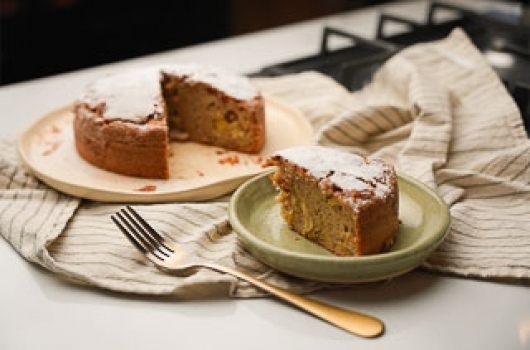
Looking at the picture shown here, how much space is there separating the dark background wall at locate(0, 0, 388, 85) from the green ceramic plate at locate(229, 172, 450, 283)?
1814 mm

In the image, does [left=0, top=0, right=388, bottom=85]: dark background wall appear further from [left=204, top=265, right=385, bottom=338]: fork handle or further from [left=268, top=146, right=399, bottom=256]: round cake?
[left=204, top=265, right=385, bottom=338]: fork handle

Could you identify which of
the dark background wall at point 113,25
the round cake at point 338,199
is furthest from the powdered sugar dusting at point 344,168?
the dark background wall at point 113,25

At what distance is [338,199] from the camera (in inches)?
39.2

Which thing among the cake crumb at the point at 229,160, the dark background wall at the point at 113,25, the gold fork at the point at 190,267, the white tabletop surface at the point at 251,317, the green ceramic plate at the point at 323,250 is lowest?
the dark background wall at the point at 113,25

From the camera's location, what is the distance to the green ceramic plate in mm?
938

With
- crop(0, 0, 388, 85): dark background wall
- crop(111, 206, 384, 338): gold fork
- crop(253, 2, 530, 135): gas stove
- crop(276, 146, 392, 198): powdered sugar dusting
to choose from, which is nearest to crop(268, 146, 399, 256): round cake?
crop(276, 146, 392, 198): powdered sugar dusting

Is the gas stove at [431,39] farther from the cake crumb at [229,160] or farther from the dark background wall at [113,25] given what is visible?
the dark background wall at [113,25]

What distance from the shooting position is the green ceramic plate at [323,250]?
94cm

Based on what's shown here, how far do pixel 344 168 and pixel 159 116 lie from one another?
400mm

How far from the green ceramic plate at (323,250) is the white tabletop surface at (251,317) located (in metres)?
0.04

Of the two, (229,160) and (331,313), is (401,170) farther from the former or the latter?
(331,313)

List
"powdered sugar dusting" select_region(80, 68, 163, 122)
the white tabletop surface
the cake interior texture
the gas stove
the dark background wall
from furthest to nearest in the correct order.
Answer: the dark background wall → the gas stove → the cake interior texture → "powdered sugar dusting" select_region(80, 68, 163, 122) → the white tabletop surface

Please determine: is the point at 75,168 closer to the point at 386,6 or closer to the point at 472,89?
the point at 472,89

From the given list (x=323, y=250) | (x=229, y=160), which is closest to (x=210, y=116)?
(x=229, y=160)
